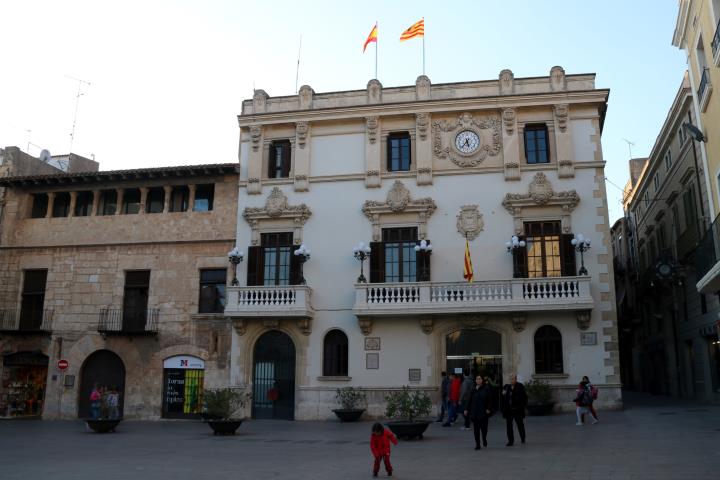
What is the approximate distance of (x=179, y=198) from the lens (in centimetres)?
2975

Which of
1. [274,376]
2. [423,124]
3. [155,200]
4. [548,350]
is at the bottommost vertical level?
[274,376]

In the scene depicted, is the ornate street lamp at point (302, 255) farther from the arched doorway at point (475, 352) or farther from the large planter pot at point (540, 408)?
the large planter pot at point (540, 408)

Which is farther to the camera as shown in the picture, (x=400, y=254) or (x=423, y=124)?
(x=423, y=124)

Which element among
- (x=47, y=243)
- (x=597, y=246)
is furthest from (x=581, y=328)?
(x=47, y=243)

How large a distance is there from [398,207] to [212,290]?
8.67 meters

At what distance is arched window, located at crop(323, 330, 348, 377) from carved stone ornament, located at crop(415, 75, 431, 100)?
10340 mm

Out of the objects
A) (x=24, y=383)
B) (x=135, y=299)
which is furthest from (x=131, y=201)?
(x=24, y=383)

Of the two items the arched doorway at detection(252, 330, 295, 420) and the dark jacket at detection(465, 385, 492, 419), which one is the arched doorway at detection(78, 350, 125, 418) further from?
the dark jacket at detection(465, 385, 492, 419)

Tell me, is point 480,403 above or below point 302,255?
below

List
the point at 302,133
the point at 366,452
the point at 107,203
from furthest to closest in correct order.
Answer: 1. the point at 107,203
2. the point at 302,133
3. the point at 366,452

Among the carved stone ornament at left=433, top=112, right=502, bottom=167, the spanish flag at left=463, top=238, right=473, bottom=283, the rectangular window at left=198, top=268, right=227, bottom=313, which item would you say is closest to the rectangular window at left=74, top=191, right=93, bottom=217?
the rectangular window at left=198, top=268, right=227, bottom=313

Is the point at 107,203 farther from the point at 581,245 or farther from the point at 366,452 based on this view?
the point at 581,245

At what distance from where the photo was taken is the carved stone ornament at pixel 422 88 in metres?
27.9

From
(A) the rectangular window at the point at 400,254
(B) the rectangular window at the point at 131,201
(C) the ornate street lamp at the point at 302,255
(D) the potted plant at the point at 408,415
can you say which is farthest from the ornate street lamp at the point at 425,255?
(B) the rectangular window at the point at 131,201
